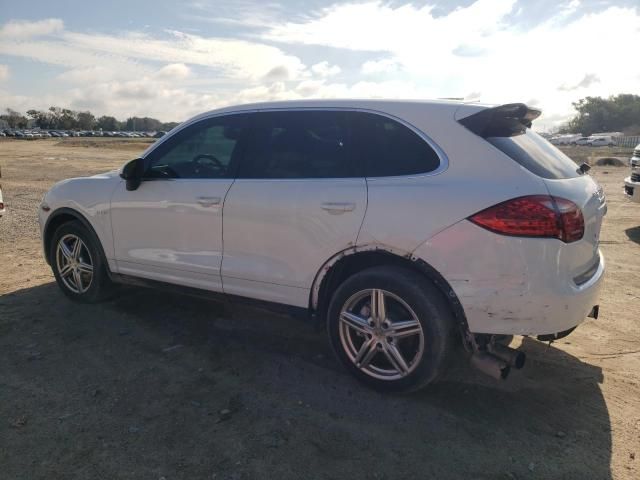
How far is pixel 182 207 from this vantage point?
4.10 m

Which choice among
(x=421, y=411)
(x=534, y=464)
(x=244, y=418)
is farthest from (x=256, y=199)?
(x=534, y=464)

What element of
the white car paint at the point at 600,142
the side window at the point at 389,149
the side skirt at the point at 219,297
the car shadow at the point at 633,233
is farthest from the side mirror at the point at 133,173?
the white car paint at the point at 600,142

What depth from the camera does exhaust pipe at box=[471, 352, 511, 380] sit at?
3.05 m

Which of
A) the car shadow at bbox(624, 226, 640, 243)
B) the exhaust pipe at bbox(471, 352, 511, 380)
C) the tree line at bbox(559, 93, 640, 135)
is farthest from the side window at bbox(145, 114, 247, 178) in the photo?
the tree line at bbox(559, 93, 640, 135)

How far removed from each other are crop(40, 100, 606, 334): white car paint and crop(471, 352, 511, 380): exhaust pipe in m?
0.22

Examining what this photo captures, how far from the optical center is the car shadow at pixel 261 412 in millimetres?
2697

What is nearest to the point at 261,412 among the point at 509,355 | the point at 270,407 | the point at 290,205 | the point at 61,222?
the point at 270,407

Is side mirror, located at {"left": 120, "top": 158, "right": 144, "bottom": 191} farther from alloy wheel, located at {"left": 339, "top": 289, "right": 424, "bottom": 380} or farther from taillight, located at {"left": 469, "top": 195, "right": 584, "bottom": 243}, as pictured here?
taillight, located at {"left": 469, "top": 195, "right": 584, "bottom": 243}

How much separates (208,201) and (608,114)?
130m

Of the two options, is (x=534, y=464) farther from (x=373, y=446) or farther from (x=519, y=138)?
(x=519, y=138)

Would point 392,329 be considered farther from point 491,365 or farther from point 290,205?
point 290,205

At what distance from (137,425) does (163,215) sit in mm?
1772

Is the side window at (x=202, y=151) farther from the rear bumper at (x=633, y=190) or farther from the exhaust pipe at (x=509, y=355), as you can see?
the rear bumper at (x=633, y=190)

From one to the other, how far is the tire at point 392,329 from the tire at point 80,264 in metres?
2.53
